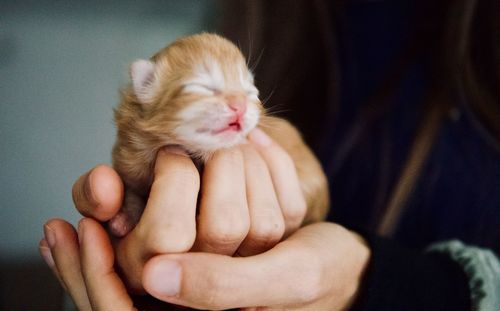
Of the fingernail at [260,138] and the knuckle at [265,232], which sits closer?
the knuckle at [265,232]

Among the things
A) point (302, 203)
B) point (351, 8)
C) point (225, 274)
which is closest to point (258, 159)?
point (302, 203)

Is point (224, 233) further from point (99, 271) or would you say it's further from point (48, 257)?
point (48, 257)

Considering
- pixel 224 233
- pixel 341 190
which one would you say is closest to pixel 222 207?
pixel 224 233

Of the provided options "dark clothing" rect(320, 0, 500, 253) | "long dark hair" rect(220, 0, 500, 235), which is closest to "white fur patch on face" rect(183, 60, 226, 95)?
"long dark hair" rect(220, 0, 500, 235)

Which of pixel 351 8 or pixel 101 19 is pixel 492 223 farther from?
pixel 101 19

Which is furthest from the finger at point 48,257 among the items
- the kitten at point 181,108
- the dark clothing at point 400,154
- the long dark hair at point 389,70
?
the dark clothing at point 400,154

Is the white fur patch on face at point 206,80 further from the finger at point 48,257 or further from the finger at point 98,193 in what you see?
the finger at point 48,257

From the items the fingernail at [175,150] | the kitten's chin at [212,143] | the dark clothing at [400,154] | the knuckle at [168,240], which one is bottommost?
the dark clothing at [400,154]

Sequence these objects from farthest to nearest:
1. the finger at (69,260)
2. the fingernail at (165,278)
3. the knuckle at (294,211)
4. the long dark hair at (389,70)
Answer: the long dark hair at (389,70)
the knuckle at (294,211)
the finger at (69,260)
the fingernail at (165,278)

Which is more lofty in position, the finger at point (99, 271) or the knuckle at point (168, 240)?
the knuckle at point (168, 240)
